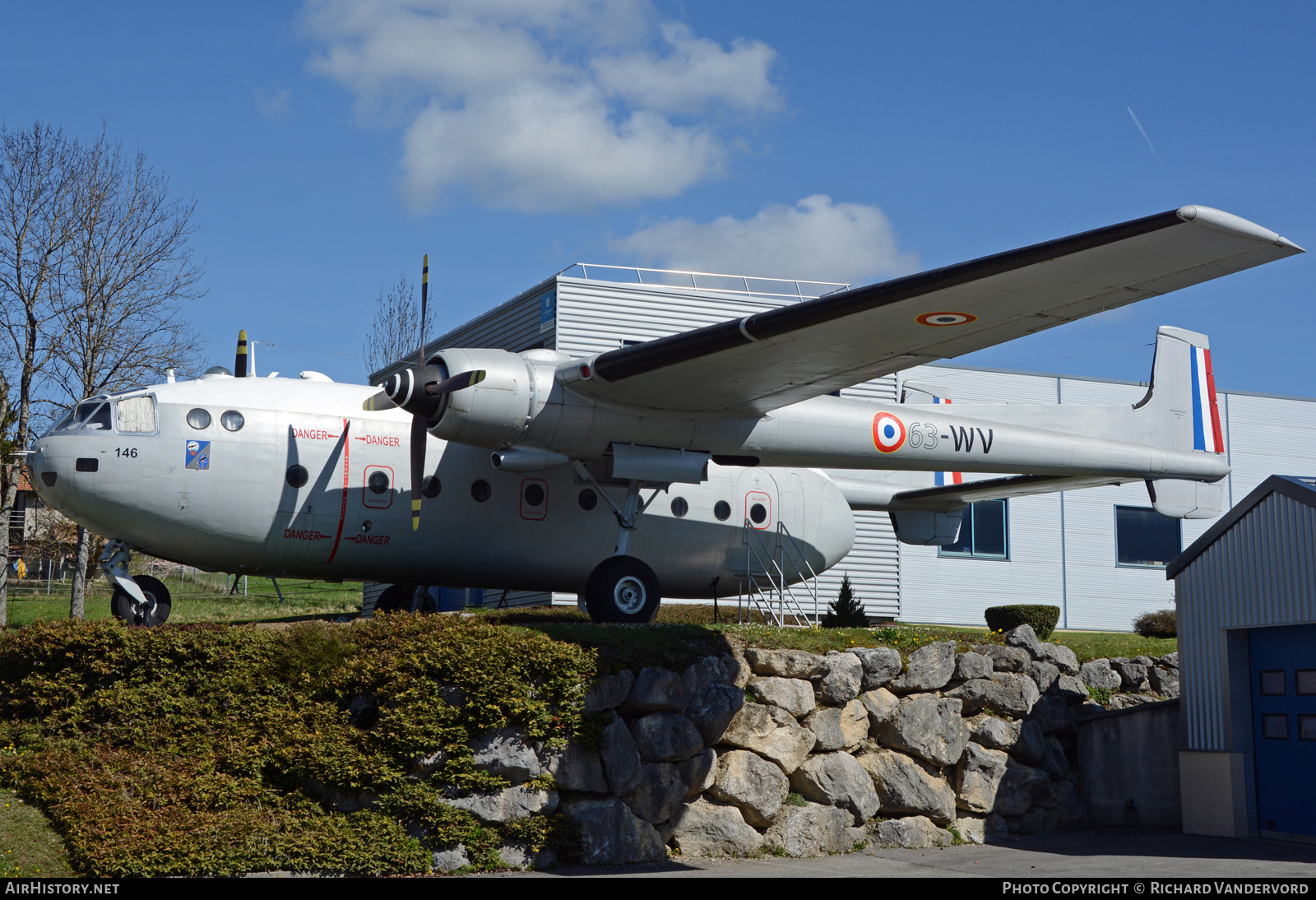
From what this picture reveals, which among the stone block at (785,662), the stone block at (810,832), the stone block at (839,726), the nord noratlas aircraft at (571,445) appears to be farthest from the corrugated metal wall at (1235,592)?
the stone block at (785,662)

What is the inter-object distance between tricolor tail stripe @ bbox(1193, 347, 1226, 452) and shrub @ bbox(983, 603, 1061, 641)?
4.70 meters

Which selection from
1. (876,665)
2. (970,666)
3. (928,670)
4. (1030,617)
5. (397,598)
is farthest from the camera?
(1030,617)

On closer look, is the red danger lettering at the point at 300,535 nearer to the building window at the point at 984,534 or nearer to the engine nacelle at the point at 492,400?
the engine nacelle at the point at 492,400

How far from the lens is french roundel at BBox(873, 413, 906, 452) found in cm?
1745

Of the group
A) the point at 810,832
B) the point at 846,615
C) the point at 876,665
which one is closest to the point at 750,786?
the point at 810,832

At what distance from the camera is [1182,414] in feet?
72.2

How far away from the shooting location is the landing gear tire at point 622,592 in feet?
51.7

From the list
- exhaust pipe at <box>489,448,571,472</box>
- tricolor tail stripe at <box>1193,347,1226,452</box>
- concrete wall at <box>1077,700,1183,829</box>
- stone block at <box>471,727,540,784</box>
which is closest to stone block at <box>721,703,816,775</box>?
stone block at <box>471,727,540,784</box>

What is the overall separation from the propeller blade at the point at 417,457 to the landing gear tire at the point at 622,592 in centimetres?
279

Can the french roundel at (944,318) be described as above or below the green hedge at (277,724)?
above

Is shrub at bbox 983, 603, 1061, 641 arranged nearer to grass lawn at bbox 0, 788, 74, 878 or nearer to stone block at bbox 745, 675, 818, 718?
stone block at bbox 745, 675, 818, 718

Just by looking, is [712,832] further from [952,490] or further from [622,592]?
[952,490]

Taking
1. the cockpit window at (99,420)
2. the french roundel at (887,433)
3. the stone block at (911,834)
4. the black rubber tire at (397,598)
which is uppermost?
the french roundel at (887,433)

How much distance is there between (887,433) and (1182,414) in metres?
A: 8.46
